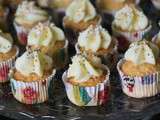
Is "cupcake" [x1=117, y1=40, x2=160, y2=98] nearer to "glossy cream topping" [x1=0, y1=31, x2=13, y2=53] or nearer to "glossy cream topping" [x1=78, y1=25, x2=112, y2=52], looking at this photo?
Answer: "glossy cream topping" [x1=78, y1=25, x2=112, y2=52]

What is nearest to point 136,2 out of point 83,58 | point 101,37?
point 101,37

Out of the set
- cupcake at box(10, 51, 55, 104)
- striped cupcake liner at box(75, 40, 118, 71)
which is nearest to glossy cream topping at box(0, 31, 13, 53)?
cupcake at box(10, 51, 55, 104)

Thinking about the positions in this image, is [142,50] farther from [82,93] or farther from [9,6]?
[9,6]

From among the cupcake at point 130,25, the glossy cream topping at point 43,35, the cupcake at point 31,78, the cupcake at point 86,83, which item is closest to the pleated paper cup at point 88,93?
the cupcake at point 86,83

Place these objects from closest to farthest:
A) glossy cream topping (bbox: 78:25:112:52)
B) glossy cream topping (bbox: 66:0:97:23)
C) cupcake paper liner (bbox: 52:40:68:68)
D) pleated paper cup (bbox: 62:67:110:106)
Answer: pleated paper cup (bbox: 62:67:110:106), glossy cream topping (bbox: 78:25:112:52), cupcake paper liner (bbox: 52:40:68:68), glossy cream topping (bbox: 66:0:97:23)

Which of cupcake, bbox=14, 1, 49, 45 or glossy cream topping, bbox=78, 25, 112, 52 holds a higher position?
cupcake, bbox=14, 1, 49, 45
